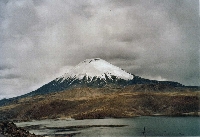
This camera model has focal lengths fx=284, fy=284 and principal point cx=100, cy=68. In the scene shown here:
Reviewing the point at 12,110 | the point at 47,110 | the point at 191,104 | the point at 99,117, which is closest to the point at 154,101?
the point at 191,104

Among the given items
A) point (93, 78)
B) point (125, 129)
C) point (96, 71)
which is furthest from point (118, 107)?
point (96, 71)

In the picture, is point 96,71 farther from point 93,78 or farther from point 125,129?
point 125,129

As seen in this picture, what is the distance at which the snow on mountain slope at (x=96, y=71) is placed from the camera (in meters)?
156

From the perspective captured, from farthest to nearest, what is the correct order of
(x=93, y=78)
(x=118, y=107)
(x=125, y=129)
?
(x=93, y=78)
(x=118, y=107)
(x=125, y=129)

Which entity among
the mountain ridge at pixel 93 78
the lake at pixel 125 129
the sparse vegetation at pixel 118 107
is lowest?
the lake at pixel 125 129

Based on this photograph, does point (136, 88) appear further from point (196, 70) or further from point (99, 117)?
point (196, 70)

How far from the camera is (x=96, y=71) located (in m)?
164

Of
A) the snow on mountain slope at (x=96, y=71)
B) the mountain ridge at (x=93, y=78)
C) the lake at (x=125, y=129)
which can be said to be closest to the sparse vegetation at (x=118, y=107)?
the lake at (x=125, y=129)

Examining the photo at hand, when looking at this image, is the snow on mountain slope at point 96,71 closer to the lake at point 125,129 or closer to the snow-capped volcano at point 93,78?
the snow-capped volcano at point 93,78

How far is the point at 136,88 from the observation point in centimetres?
8500

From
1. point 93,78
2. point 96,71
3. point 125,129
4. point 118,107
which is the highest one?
point 96,71

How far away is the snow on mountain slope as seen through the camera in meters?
156

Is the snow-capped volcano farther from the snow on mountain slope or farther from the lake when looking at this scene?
the lake

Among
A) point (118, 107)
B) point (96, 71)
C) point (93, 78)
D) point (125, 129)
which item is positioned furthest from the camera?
point (96, 71)
